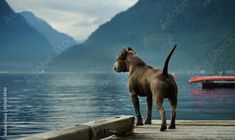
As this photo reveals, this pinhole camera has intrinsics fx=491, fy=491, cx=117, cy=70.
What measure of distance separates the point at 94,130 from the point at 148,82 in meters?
3.19

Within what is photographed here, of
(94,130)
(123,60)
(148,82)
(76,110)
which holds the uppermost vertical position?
(123,60)

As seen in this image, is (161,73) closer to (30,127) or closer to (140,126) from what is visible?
(140,126)

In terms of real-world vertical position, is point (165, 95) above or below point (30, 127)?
above

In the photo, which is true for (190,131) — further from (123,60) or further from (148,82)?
(123,60)

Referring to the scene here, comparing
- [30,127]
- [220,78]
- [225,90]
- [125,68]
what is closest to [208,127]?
[125,68]

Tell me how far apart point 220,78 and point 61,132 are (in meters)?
102

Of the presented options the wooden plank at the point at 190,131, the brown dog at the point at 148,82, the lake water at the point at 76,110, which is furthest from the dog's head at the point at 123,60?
the lake water at the point at 76,110

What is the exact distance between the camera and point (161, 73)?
1062cm

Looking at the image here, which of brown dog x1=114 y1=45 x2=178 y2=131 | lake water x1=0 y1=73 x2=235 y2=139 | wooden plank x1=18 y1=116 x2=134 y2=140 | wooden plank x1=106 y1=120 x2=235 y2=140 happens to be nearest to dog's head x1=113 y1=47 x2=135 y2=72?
brown dog x1=114 y1=45 x2=178 y2=131

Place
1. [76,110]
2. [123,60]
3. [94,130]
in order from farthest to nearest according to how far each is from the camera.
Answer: [76,110], [123,60], [94,130]

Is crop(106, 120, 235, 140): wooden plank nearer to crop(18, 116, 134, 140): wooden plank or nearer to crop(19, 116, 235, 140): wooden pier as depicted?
crop(19, 116, 235, 140): wooden pier

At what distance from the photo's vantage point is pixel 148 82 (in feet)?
36.5

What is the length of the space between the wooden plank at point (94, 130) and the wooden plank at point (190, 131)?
22 centimetres

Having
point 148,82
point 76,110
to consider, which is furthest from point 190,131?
point 76,110
